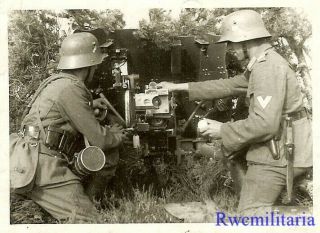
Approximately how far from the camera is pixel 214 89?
2.72m

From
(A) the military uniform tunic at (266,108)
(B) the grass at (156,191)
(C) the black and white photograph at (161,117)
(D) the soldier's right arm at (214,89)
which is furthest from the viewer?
(D) the soldier's right arm at (214,89)

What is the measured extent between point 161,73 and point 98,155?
2.47 feet

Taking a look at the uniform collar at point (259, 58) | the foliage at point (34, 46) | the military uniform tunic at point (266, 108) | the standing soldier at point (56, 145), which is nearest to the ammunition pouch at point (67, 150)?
the standing soldier at point (56, 145)

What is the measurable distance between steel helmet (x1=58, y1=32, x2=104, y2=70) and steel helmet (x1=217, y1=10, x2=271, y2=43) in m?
0.73

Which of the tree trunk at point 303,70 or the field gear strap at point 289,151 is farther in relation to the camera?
the tree trunk at point 303,70

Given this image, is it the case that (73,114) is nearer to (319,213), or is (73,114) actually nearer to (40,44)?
(40,44)

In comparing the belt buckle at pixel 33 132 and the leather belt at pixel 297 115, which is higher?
the leather belt at pixel 297 115

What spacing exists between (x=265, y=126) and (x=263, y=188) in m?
0.32

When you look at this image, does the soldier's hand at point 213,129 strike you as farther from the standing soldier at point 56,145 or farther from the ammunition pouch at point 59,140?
the ammunition pouch at point 59,140

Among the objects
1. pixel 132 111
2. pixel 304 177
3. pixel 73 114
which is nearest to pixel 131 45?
pixel 132 111

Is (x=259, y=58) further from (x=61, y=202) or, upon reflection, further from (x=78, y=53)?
(x=61, y=202)

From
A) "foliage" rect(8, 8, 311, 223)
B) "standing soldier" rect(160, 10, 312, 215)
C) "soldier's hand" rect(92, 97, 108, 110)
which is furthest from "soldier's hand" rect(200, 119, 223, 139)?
"soldier's hand" rect(92, 97, 108, 110)

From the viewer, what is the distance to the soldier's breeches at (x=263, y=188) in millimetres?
2328

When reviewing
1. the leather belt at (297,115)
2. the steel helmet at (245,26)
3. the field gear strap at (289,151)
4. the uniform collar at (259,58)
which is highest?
the steel helmet at (245,26)
